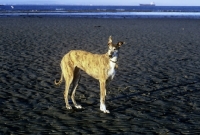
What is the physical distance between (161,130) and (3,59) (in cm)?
1061

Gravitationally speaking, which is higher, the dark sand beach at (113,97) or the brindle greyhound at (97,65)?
the brindle greyhound at (97,65)

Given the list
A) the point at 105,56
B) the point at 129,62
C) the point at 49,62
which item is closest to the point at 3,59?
the point at 49,62

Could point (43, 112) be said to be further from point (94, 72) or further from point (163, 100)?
point (163, 100)

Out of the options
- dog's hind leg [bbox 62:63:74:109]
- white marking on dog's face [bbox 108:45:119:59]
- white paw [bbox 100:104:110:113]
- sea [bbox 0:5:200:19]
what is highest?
white marking on dog's face [bbox 108:45:119:59]

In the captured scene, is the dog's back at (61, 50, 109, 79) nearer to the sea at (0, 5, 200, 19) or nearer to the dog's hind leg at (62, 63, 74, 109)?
the dog's hind leg at (62, 63, 74, 109)

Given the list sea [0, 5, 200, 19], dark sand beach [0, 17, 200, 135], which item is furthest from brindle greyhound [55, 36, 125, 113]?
sea [0, 5, 200, 19]

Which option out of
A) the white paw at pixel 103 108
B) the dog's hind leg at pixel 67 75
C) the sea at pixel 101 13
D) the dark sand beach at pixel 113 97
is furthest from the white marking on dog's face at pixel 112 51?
the sea at pixel 101 13

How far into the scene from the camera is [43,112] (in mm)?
9195

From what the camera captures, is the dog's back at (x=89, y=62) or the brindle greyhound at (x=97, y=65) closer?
the brindle greyhound at (x=97, y=65)

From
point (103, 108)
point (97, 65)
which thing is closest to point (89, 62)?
point (97, 65)

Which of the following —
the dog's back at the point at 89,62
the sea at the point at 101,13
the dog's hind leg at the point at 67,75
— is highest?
the dog's back at the point at 89,62

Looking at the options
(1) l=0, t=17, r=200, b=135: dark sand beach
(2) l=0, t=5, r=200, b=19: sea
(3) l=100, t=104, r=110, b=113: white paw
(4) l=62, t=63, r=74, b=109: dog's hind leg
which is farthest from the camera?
(2) l=0, t=5, r=200, b=19: sea

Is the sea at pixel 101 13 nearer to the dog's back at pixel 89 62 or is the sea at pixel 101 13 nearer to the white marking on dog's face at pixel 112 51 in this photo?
the dog's back at pixel 89 62

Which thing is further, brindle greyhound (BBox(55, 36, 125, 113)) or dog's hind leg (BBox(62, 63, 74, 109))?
dog's hind leg (BBox(62, 63, 74, 109))
